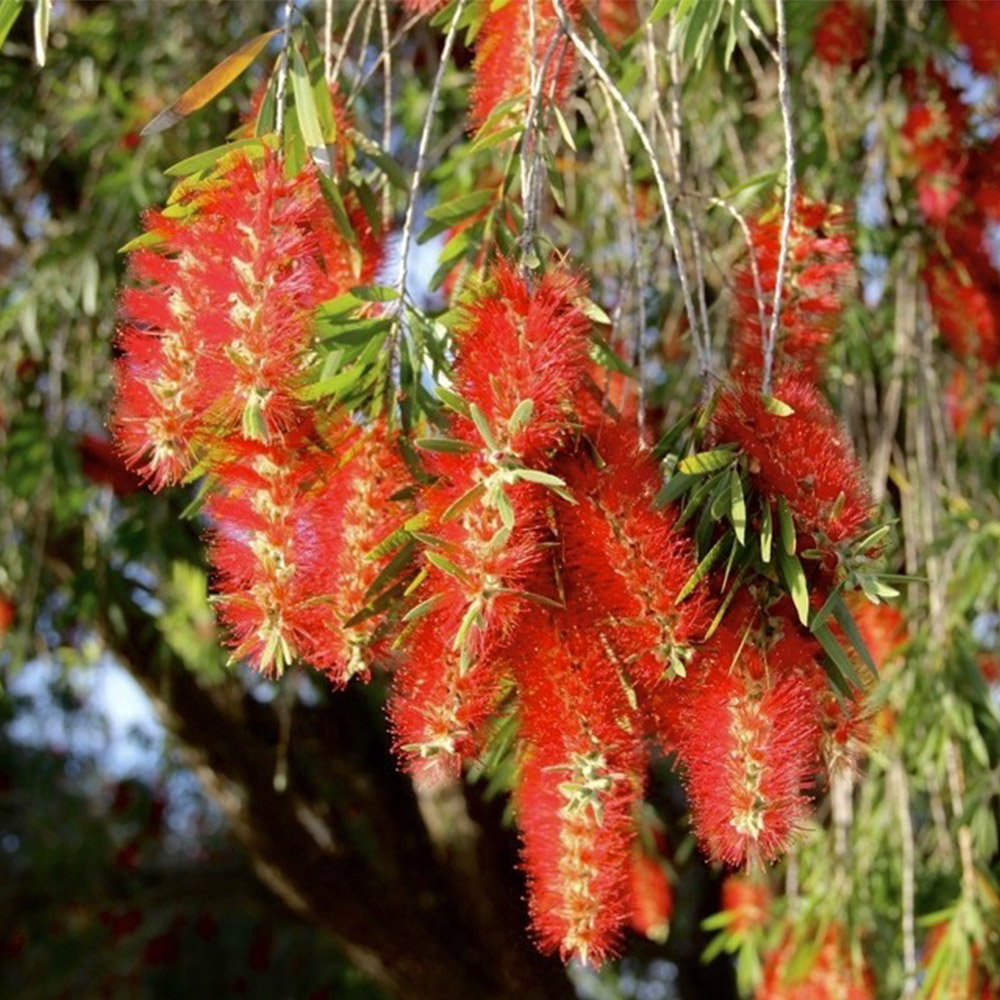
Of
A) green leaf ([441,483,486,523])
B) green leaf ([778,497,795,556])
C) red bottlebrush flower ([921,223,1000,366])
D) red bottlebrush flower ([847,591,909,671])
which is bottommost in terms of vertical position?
red bottlebrush flower ([847,591,909,671])

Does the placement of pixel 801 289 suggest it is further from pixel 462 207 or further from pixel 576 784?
pixel 576 784

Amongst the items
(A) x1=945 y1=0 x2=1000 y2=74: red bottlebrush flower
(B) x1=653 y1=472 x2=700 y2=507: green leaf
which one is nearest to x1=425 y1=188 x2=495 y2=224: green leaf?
(B) x1=653 y1=472 x2=700 y2=507: green leaf

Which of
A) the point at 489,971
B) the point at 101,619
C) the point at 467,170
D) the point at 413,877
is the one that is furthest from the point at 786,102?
the point at 413,877

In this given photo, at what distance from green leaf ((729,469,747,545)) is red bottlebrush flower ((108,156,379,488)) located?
29cm

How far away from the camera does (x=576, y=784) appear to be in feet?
3.23

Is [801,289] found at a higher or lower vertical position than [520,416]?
lower

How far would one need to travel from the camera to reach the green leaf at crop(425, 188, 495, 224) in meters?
1.42

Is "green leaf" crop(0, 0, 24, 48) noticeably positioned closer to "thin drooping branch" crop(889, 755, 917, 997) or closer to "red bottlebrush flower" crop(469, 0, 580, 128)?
"red bottlebrush flower" crop(469, 0, 580, 128)

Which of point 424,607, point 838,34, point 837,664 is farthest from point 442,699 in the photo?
point 838,34

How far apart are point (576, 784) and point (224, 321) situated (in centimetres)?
37

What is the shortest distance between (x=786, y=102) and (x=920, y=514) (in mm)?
1334

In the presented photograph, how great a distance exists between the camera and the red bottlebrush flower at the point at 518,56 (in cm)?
126

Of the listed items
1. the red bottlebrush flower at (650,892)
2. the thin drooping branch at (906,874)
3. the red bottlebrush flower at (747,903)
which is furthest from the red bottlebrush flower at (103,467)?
the thin drooping branch at (906,874)

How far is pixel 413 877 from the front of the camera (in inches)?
136
